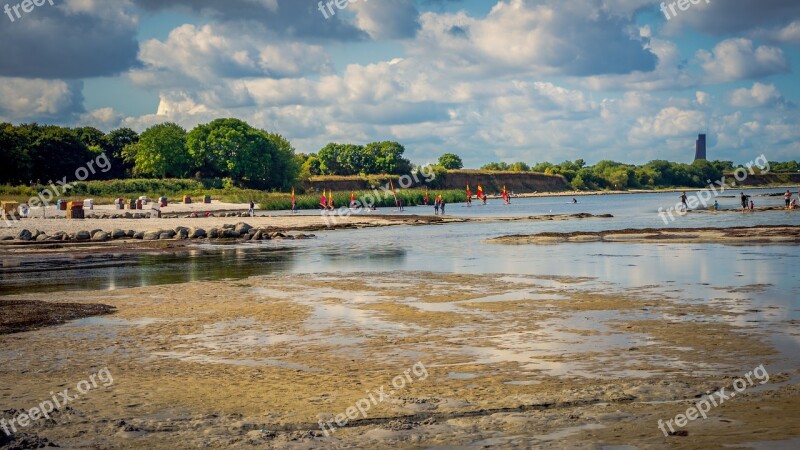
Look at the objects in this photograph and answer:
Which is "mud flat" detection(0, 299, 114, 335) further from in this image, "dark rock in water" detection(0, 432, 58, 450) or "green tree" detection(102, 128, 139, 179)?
"green tree" detection(102, 128, 139, 179)

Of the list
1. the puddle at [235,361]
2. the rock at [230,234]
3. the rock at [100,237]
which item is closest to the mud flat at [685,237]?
the rock at [230,234]

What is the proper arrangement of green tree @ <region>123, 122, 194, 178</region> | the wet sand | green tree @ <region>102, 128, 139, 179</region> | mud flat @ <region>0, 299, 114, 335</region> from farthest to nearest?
green tree @ <region>102, 128, 139, 179</region>
green tree @ <region>123, 122, 194, 178</region>
the wet sand
mud flat @ <region>0, 299, 114, 335</region>

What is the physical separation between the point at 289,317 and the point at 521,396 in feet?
32.4

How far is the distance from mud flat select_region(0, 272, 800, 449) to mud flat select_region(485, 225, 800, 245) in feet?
85.1

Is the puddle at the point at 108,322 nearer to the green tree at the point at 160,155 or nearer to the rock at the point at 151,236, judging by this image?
the rock at the point at 151,236

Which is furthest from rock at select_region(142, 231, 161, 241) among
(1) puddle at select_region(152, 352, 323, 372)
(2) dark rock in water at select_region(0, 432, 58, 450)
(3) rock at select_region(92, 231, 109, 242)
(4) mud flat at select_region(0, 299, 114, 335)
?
(2) dark rock in water at select_region(0, 432, 58, 450)

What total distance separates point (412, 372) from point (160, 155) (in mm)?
142292

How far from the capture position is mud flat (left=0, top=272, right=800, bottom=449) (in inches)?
409

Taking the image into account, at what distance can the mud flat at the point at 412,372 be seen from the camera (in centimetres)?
1040

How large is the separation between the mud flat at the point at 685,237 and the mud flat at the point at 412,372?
1022 inches

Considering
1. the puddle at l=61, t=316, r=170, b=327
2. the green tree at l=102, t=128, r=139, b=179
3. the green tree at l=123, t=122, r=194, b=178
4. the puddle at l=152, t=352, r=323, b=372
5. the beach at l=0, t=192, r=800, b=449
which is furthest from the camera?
the green tree at l=102, t=128, r=139, b=179

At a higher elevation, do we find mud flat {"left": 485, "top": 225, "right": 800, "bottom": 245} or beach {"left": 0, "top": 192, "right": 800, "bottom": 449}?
mud flat {"left": 485, "top": 225, "right": 800, "bottom": 245}

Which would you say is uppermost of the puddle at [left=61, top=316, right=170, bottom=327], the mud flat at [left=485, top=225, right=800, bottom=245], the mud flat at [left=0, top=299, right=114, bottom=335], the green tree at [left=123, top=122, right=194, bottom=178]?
the green tree at [left=123, top=122, right=194, bottom=178]

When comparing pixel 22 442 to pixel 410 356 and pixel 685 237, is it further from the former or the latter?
pixel 685 237
